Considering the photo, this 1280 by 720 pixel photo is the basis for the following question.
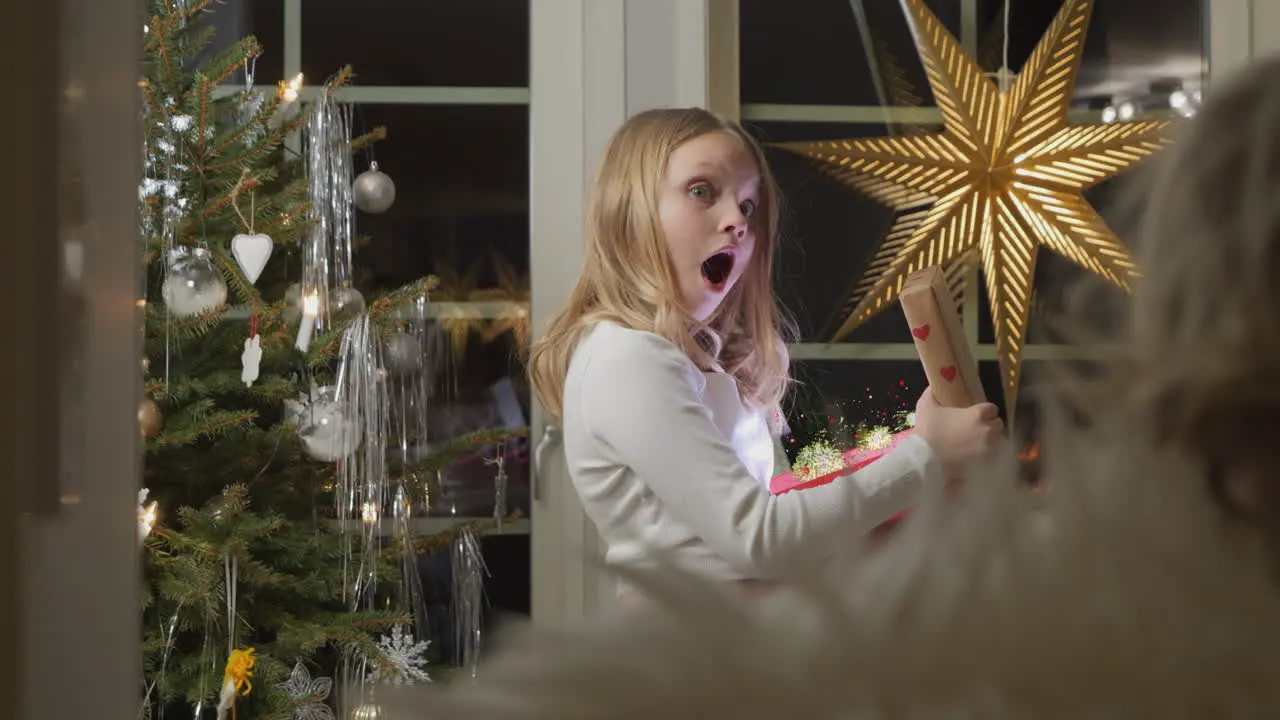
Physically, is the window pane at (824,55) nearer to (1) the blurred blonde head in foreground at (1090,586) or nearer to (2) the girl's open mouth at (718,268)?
(2) the girl's open mouth at (718,268)

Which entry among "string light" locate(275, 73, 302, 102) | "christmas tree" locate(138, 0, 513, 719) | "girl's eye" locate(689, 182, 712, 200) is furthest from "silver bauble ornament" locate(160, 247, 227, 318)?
"girl's eye" locate(689, 182, 712, 200)

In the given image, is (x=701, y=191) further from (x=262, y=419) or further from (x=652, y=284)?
(x=262, y=419)

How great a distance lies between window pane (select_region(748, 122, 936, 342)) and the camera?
7.93 ft

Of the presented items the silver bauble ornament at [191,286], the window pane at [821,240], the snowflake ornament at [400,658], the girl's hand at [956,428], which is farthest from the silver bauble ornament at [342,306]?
the girl's hand at [956,428]

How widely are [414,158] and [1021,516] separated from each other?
7.34ft

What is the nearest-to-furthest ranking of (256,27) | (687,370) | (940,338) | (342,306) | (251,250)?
1. (940,338)
2. (687,370)
3. (251,250)
4. (342,306)
5. (256,27)

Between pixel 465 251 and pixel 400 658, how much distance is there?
31.0 inches

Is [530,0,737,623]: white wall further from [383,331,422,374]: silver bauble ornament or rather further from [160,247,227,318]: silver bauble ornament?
[160,247,227,318]: silver bauble ornament

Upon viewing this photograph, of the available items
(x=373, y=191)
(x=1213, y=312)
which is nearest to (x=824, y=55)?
(x=373, y=191)

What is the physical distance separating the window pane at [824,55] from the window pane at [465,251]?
1.55ft

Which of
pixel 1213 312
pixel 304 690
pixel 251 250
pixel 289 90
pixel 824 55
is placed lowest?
pixel 304 690

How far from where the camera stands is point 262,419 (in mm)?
2082

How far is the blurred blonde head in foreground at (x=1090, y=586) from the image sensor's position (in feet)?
0.62

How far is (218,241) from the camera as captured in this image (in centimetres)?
198
